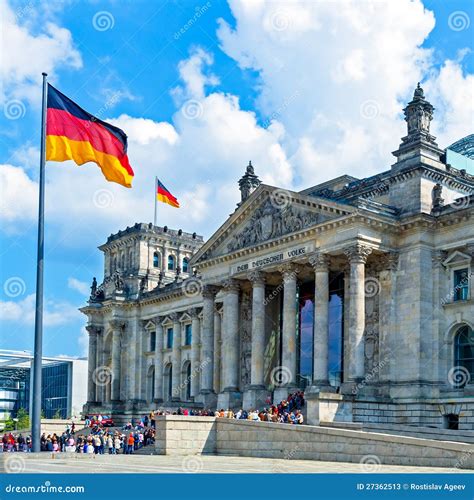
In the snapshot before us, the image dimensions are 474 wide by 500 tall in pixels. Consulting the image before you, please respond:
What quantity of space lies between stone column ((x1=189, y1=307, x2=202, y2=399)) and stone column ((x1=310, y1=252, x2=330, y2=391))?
2297 cm

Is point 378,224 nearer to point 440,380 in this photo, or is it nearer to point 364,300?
point 364,300

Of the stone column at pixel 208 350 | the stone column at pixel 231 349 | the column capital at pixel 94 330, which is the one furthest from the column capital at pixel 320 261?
the column capital at pixel 94 330

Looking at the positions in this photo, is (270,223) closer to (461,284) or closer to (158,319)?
(461,284)

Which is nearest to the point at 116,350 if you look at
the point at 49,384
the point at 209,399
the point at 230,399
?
the point at 209,399

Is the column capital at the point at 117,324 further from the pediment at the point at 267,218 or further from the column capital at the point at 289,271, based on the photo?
the column capital at the point at 289,271

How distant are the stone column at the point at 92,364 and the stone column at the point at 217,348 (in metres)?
19.8

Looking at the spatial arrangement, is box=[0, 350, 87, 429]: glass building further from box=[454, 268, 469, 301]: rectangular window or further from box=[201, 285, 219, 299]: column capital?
box=[454, 268, 469, 301]: rectangular window

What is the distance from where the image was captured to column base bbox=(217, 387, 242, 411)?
2320 inches

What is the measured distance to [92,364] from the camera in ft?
282

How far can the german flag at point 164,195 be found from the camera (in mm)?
72688

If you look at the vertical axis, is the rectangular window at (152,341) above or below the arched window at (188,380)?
above

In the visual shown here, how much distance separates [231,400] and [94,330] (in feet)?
97.5

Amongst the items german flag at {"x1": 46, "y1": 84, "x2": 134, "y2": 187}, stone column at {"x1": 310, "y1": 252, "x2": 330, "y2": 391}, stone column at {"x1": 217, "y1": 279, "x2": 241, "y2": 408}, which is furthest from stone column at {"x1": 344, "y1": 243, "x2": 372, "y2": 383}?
german flag at {"x1": 46, "y1": 84, "x2": 134, "y2": 187}

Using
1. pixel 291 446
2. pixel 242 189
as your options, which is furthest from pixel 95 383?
pixel 291 446
